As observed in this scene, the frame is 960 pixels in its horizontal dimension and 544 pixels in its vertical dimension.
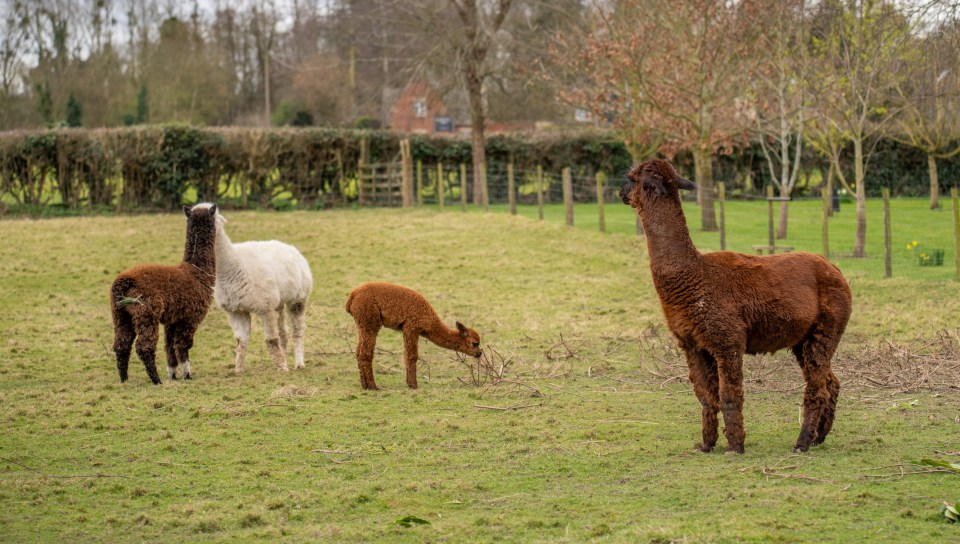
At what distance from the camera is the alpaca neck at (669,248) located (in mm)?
7676

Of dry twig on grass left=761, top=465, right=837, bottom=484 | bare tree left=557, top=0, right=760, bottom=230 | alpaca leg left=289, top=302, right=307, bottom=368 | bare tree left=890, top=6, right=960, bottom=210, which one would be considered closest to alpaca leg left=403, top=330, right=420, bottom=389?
alpaca leg left=289, top=302, right=307, bottom=368

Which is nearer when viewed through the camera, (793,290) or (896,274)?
(793,290)

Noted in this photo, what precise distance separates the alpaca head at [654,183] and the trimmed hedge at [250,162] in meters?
24.5

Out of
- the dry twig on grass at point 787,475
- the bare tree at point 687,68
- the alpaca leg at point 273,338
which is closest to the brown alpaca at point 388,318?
the alpaca leg at point 273,338

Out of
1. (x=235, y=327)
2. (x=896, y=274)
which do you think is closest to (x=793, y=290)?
(x=235, y=327)

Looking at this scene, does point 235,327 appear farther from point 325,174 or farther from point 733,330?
point 325,174

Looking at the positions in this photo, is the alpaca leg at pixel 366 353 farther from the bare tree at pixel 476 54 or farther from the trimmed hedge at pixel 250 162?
the bare tree at pixel 476 54

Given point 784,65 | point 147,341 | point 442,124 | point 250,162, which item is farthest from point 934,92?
point 442,124

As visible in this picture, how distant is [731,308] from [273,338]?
21.2ft

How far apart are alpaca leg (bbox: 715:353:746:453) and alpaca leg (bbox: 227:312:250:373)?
21.0 ft

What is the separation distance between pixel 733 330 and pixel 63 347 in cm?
960

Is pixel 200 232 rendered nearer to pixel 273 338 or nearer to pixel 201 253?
pixel 201 253

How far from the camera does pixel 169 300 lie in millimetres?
11258

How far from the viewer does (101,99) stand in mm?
49312
